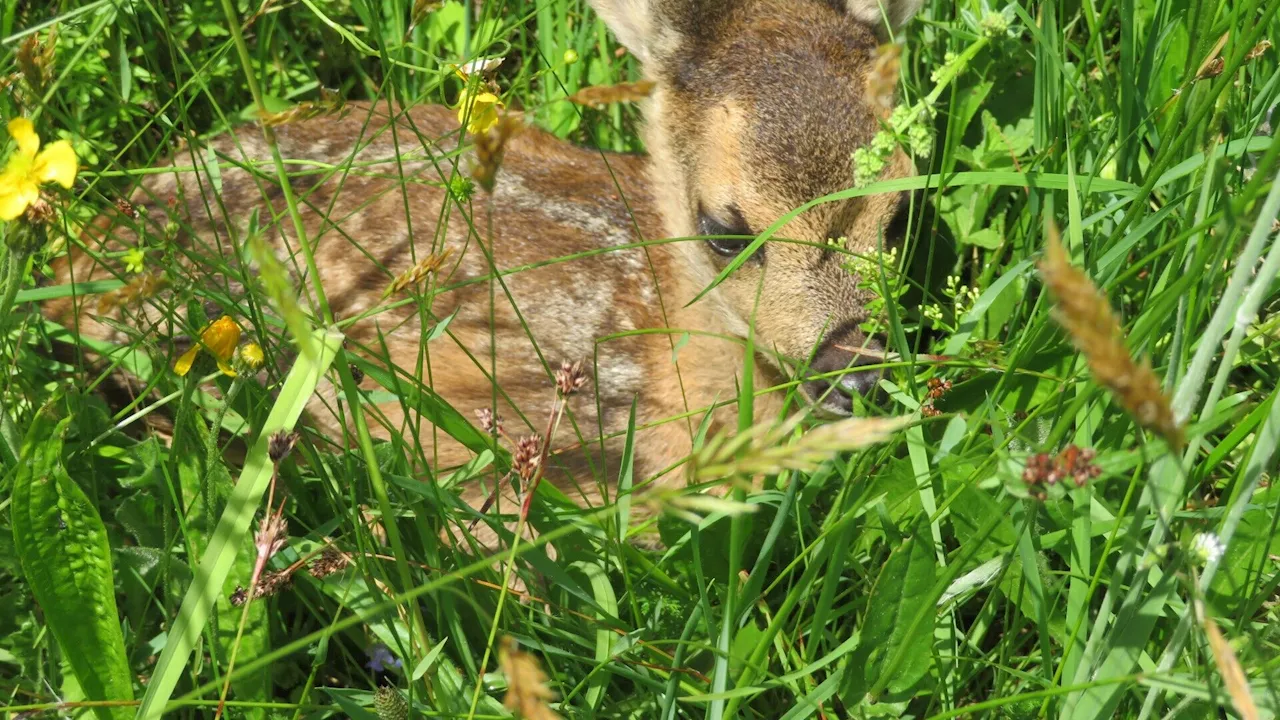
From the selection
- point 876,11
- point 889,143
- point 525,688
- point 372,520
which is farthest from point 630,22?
point 525,688

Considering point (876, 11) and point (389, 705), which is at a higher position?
point (876, 11)

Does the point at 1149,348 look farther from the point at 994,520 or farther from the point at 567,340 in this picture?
the point at 567,340

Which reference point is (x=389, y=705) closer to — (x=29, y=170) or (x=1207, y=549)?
(x=29, y=170)

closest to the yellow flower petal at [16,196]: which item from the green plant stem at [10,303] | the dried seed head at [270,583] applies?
the green plant stem at [10,303]

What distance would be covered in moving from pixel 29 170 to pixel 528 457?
0.91m

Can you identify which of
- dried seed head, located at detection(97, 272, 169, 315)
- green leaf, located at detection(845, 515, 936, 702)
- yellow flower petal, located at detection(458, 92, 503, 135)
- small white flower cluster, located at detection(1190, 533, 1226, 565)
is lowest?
green leaf, located at detection(845, 515, 936, 702)

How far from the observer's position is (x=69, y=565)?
225 cm

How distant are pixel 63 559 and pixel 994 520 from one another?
1671 millimetres

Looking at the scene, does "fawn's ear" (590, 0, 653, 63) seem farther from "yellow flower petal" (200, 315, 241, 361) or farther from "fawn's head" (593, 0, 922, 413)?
"yellow flower petal" (200, 315, 241, 361)

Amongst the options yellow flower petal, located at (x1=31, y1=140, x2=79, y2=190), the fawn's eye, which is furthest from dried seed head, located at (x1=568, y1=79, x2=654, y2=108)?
the fawn's eye

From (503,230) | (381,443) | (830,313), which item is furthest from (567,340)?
(381,443)

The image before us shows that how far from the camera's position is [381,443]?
9.00ft

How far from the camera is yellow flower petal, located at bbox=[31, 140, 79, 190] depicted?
187 cm

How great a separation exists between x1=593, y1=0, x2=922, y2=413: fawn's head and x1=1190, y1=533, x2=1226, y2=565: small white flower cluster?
124 cm
